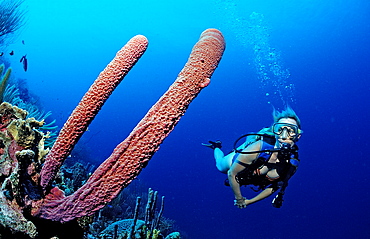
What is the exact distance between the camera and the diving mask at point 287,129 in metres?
4.12

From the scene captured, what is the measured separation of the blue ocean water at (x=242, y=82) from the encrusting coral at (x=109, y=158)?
42842 mm

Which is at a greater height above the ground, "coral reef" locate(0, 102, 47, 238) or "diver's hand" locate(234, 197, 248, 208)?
"diver's hand" locate(234, 197, 248, 208)

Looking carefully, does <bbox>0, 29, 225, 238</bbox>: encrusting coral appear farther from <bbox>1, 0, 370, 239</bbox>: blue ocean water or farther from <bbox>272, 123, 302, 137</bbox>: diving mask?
<bbox>1, 0, 370, 239</bbox>: blue ocean water

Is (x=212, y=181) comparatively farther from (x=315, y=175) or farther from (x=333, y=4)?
(x=333, y=4)

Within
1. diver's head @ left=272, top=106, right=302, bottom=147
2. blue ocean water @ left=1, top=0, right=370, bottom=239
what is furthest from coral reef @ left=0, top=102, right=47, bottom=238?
blue ocean water @ left=1, top=0, right=370, bottom=239

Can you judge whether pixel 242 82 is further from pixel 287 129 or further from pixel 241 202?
pixel 241 202

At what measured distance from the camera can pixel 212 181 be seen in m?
82.2

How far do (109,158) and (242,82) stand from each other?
3918 inches

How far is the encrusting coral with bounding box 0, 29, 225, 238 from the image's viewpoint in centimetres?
145

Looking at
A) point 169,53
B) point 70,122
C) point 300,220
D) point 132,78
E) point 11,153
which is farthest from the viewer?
point 132,78

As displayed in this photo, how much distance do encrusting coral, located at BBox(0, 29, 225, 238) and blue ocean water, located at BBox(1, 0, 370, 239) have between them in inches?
1687

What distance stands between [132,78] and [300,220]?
89.1 m

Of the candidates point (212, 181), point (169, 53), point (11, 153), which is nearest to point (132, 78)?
point (169, 53)

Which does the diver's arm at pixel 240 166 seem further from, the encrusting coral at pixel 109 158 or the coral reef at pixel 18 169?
the coral reef at pixel 18 169
